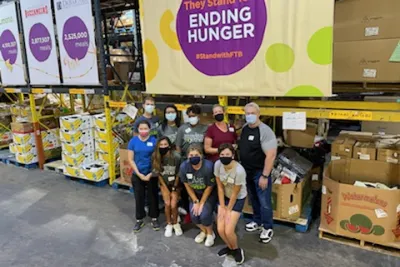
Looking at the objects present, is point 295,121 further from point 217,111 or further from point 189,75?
point 189,75

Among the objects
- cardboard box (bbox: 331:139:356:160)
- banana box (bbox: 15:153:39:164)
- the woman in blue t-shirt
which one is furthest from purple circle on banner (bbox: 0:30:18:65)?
cardboard box (bbox: 331:139:356:160)

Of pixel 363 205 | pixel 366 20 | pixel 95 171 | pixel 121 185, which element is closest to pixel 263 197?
pixel 363 205

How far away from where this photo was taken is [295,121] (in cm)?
353

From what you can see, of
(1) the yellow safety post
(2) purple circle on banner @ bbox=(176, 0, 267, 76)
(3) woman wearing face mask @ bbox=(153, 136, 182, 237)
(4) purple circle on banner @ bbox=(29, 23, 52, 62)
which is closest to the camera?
(2) purple circle on banner @ bbox=(176, 0, 267, 76)

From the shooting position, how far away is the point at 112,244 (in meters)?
3.74

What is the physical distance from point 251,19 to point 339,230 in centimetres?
250

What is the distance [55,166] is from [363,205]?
5674mm

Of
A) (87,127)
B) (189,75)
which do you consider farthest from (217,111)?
(87,127)

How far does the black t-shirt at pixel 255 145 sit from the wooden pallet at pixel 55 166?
4306mm

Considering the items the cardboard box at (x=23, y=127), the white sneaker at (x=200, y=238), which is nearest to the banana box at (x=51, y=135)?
the cardboard box at (x=23, y=127)

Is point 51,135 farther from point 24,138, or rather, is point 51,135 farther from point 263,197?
point 263,197

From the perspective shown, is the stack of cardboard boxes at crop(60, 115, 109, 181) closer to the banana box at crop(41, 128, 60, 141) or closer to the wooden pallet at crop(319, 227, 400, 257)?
the banana box at crop(41, 128, 60, 141)

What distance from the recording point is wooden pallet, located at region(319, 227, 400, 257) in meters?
3.31

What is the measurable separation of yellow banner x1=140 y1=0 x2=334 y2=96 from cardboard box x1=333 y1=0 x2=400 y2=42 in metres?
0.59
